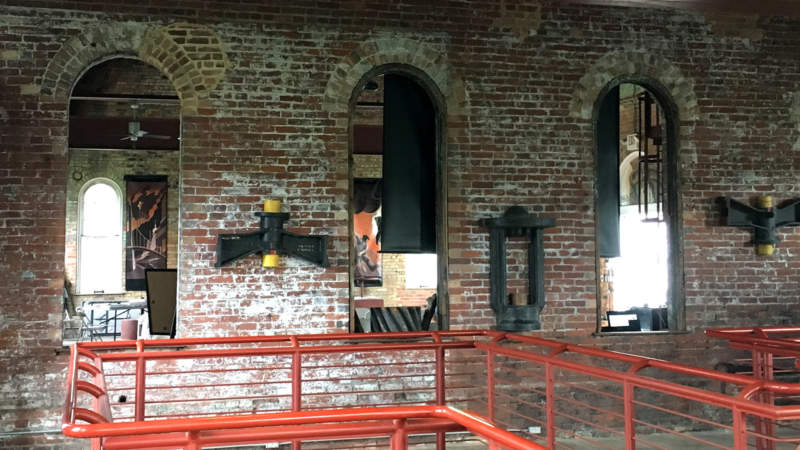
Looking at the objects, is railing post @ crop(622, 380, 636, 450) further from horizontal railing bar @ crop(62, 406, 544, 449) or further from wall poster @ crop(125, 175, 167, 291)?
wall poster @ crop(125, 175, 167, 291)

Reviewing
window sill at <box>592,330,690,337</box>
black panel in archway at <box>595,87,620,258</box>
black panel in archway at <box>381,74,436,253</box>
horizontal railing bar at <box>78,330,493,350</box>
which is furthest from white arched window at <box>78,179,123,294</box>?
window sill at <box>592,330,690,337</box>

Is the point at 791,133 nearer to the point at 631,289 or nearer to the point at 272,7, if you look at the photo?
the point at 272,7

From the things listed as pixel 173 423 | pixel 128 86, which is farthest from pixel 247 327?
pixel 128 86

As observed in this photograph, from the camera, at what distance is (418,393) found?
6906mm

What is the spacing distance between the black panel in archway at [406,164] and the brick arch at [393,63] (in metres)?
0.30

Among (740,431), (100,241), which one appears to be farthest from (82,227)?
(740,431)

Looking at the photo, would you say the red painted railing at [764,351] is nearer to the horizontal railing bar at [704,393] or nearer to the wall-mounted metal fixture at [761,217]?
the horizontal railing bar at [704,393]

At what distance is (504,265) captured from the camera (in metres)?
7.00

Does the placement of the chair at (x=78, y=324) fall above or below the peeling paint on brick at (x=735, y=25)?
below

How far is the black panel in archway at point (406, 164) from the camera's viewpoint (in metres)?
7.31

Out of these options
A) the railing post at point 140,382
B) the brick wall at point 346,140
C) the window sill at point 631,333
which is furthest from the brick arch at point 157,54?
the window sill at point 631,333

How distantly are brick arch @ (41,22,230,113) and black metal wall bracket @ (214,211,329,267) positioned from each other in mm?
1187

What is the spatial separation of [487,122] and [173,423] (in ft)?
16.8

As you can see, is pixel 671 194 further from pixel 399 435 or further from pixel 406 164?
pixel 399 435
